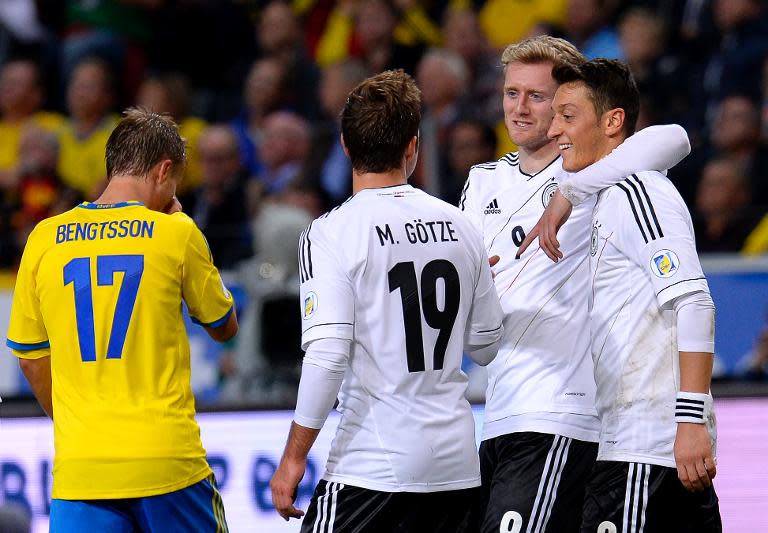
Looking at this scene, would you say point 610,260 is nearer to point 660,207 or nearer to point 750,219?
point 660,207

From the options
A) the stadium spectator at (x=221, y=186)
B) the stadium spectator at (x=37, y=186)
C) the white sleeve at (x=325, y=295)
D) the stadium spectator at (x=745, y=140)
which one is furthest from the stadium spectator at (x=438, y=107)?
the white sleeve at (x=325, y=295)

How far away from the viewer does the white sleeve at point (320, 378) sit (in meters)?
3.49

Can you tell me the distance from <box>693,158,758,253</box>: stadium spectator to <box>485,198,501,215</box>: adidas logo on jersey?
316 centimetres

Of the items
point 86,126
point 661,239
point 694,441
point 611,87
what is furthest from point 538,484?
point 86,126

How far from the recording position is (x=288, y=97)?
9.89 meters

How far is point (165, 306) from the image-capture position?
377 cm

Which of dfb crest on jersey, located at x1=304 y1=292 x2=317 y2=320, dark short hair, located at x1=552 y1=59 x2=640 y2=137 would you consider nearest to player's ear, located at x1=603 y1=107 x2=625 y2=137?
dark short hair, located at x1=552 y1=59 x2=640 y2=137

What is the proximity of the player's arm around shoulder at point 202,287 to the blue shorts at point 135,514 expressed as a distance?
54cm

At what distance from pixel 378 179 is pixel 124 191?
0.84 meters

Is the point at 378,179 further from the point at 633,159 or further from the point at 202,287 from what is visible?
the point at 633,159

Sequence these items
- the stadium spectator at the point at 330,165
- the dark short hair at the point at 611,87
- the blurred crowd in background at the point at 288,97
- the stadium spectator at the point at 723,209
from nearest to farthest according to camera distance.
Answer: the dark short hair at the point at 611,87, the stadium spectator at the point at 723,209, the blurred crowd in background at the point at 288,97, the stadium spectator at the point at 330,165

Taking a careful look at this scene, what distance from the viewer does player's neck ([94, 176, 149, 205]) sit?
12.7 ft

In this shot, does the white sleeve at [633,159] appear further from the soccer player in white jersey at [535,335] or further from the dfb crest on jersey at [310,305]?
the dfb crest on jersey at [310,305]

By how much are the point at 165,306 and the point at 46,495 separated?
2.23 metres
